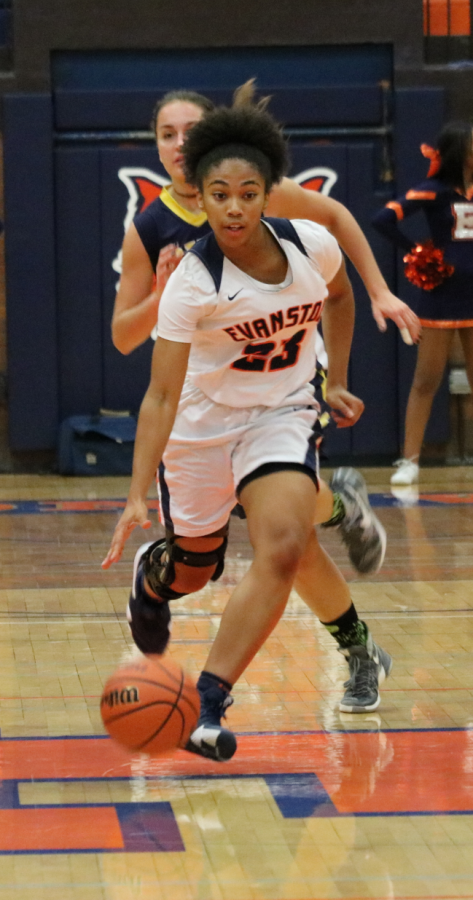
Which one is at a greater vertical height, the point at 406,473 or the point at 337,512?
the point at 337,512

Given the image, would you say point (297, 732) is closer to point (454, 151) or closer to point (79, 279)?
point (454, 151)

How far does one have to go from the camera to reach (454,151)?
7859 millimetres

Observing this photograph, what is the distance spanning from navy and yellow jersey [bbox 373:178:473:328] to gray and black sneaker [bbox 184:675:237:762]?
17.0 ft

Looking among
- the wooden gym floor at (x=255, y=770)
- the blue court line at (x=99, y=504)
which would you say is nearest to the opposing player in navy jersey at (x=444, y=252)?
the blue court line at (x=99, y=504)

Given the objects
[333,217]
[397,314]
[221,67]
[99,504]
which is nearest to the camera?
[397,314]

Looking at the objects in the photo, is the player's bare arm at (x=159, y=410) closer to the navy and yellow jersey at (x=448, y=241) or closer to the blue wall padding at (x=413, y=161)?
the navy and yellow jersey at (x=448, y=241)

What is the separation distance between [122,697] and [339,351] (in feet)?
4.48

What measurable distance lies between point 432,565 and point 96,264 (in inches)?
154

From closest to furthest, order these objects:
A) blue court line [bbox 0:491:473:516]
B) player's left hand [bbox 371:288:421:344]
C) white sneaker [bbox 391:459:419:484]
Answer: player's left hand [bbox 371:288:421:344] < blue court line [bbox 0:491:473:516] < white sneaker [bbox 391:459:419:484]

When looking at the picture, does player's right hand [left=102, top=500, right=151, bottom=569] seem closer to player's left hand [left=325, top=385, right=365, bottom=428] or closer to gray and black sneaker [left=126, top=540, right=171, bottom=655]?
gray and black sneaker [left=126, top=540, right=171, bottom=655]

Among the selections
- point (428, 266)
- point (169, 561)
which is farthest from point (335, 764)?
point (428, 266)

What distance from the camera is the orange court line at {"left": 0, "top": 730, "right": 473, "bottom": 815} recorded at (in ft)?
10.1

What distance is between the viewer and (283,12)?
343 inches

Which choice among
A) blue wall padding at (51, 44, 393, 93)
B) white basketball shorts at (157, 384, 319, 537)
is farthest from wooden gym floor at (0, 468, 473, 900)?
blue wall padding at (51, 44, 393, 93)
